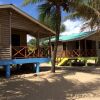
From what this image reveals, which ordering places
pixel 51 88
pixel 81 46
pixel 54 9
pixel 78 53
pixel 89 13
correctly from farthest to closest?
1. pixel 81 46
2. pixel 78 53
3. pixel 89 13
4. pixel 54 9
5. pixel 51 88

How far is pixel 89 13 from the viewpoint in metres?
26.0

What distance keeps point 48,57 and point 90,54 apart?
1165 cm

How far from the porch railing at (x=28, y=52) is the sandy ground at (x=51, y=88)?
205cm

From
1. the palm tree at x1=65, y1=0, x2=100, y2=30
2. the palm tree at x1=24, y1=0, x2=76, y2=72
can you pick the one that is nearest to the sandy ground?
the palm tree at x1=24, y1=0, x2=76, y2=72

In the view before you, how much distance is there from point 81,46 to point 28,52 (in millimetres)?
14270

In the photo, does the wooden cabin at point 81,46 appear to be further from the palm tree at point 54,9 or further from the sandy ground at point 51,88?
the sandy ground at point 51,88

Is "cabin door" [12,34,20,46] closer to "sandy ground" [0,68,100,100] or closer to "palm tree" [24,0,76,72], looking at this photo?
"palm tree" [24,0,76,72]

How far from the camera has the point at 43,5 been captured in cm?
2102

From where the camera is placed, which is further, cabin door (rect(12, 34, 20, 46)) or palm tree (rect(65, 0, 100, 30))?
palm tree (rect(65, 0, 100, 30))

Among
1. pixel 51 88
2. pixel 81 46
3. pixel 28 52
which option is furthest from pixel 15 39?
pixel 81 46

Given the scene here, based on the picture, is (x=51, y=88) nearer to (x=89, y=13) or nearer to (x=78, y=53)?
(x=89, y=13)

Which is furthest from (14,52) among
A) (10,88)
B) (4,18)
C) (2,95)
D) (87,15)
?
(87,15)

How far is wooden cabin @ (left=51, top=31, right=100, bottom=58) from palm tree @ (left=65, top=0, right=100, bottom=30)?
2951 mm

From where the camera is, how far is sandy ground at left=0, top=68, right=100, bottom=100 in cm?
1259
